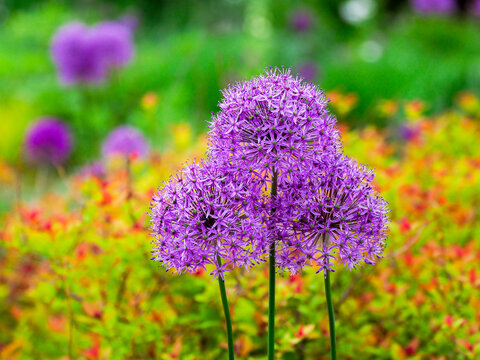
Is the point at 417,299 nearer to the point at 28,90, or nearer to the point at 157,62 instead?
the point at 157,62

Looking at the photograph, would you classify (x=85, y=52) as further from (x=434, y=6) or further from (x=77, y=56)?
(x=434, y=6)

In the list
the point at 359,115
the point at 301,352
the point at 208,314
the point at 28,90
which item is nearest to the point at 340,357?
the point at 301,352

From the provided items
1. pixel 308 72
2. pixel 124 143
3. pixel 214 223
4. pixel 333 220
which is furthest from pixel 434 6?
pixel 214 223

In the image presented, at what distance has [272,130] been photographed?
1.24 metres

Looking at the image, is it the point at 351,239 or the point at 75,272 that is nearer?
the point at 351,239

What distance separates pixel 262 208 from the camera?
4.05ft

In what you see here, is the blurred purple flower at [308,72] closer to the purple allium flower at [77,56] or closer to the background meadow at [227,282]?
the purple allium flower at [77,56]

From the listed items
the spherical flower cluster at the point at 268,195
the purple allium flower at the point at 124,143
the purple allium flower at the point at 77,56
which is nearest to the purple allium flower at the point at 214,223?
the spherical flower cluster at the point at 268,195

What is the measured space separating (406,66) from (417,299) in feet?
21.3

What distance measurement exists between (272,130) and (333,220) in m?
0.25

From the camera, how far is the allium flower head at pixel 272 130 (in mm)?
1225

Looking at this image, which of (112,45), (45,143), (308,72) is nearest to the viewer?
(112,45)

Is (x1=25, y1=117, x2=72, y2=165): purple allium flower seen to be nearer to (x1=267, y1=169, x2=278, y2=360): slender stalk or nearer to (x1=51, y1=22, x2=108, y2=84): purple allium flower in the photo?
(x1=51, y1=22, x2=108, y2=84): purple allium flower

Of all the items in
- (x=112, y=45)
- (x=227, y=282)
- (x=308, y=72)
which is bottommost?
(x=227, y=282)
